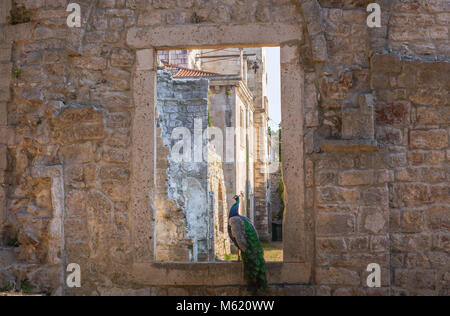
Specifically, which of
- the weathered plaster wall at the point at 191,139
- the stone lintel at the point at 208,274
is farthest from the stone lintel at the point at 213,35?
the weathered plaster wall at the point at 191,139

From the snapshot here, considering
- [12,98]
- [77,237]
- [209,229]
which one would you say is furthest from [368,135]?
[209,229]

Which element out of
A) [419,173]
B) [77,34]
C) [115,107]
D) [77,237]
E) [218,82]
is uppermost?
[218,82]

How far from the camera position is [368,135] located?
428cm

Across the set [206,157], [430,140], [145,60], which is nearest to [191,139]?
[206,157]

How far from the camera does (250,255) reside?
4.25m

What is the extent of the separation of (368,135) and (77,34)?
3159mm

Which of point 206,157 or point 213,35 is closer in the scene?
point 213,35

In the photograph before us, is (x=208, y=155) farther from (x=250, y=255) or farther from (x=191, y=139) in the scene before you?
(x=250, y=255)

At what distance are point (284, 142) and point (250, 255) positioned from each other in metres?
1.17

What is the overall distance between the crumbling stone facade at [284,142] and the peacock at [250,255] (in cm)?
24

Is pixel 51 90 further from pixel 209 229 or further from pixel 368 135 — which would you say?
pixel 209 229

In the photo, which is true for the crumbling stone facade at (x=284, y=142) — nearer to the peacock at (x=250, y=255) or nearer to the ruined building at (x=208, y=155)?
the peacock at (x=250, y=255)

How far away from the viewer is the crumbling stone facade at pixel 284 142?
4.30 meters

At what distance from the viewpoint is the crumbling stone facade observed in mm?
4297
